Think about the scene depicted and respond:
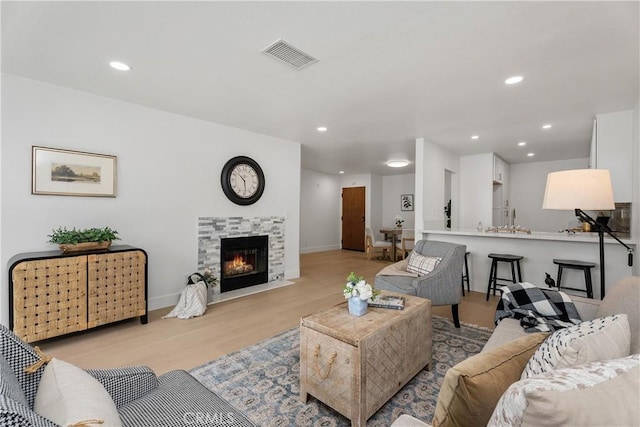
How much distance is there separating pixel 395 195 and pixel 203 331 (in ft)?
24.8

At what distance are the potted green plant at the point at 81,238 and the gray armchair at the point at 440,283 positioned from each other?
286 cm

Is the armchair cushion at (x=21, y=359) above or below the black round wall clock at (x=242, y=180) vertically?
below

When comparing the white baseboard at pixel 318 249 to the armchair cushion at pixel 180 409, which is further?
the white baseboard at pixel 318 249

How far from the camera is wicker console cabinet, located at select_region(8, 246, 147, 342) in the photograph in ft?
7.95

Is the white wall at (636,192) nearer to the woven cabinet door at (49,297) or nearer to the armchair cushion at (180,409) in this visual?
the armchair cushion at (180,409)

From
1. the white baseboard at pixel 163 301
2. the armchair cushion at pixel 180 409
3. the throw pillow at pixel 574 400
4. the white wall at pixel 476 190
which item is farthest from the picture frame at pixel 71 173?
the white wall at pixel 476 190

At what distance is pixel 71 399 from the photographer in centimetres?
83

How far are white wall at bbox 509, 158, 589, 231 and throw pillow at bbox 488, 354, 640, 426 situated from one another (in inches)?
310

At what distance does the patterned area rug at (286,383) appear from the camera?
177 centimetres

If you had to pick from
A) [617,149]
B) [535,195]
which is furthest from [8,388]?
[535,195]

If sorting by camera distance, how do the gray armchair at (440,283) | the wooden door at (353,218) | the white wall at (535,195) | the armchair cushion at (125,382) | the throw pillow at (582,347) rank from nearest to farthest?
the throw pillow at (582,347) → the armchair cushion at (125,382) → the gray armchair at (440,283) → the white wall at (535,195) → the wooden door at (353,218)

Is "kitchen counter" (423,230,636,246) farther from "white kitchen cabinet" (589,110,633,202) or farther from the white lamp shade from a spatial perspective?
the white lamp shade

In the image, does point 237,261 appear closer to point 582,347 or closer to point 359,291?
point 359,291

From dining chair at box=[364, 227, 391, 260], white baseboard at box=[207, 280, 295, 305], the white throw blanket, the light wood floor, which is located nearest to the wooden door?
dining chair at box=[364, 227, 391, 260]
